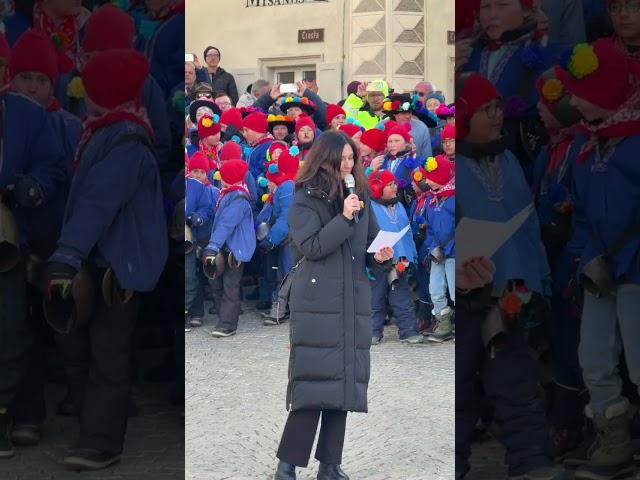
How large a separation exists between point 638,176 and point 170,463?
1036 millimetres

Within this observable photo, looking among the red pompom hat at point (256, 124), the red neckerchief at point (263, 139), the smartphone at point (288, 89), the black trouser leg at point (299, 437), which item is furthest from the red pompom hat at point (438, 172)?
the smartphone at point (288, 89)

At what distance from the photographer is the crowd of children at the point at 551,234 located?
2.14 m

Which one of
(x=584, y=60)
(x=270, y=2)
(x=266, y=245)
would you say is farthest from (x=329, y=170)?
(x=270, y=2)

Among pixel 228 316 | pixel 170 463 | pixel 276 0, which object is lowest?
pixel 228 316

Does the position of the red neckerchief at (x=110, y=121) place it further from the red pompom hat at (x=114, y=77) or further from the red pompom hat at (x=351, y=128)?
the red pompom hat at (x=351, y=128)

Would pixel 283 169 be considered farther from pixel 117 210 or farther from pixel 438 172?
pixel 117 210

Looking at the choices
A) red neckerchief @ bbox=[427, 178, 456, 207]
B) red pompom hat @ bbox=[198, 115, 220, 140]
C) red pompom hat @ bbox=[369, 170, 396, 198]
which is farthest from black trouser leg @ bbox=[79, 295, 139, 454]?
red pompom hat @ bbox=[198, 115, 220, 140]

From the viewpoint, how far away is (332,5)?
11742 millimetres

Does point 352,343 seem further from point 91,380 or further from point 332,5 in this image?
point 332,5

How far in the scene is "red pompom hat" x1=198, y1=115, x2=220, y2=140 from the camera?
6824mm

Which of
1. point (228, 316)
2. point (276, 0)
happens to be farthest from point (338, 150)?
point (276, 0)

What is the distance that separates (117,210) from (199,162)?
13.2 ft

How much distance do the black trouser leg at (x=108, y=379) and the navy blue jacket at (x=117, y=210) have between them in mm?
102

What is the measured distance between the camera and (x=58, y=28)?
7.40ft
